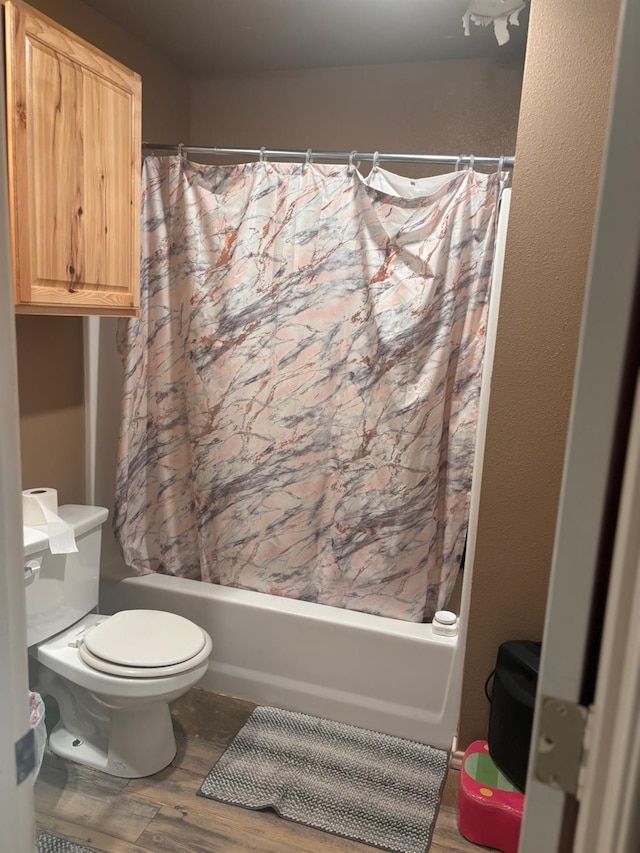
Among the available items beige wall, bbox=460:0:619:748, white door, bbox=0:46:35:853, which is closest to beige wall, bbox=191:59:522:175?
beige wall, bbox=460:0:619:748

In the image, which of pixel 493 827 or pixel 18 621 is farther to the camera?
pixel 493 827

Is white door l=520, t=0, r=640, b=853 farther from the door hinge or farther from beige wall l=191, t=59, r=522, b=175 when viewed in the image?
beige wall l=191, t=59, r=522, b=175

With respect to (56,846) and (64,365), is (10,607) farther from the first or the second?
(64,365)

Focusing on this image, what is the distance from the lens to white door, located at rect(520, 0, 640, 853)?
56 cm

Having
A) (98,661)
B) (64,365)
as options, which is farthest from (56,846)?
(64,365)

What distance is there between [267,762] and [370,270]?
5.51 feet

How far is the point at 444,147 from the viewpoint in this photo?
8.85 feet

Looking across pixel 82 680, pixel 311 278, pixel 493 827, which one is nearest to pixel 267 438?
pixel 311 278

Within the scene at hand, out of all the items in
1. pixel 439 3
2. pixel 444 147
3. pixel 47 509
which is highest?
A: pixel 439 3

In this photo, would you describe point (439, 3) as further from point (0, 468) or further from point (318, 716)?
point (318, 716)

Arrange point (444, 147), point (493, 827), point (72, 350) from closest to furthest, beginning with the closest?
point (493, 827), point (72, 350), point (444, 147)

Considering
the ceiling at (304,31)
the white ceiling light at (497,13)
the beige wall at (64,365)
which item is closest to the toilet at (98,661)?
the beige wall at (64,365)

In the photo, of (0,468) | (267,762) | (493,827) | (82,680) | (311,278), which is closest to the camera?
(0,468)

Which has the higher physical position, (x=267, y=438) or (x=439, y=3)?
(x=439, y=3)
